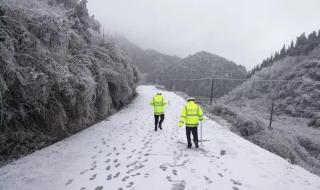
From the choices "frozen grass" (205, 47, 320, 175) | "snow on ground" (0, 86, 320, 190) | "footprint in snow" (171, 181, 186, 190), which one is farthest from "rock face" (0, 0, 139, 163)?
"frozen grass" (205, 47, 320, 175)

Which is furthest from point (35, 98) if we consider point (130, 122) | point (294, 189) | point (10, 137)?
point (294, 189)

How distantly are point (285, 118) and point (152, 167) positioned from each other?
57.5 ft

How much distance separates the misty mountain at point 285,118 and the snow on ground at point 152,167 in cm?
193

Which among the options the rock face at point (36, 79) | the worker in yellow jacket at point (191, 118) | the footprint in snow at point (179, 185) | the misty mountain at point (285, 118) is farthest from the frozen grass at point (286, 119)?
the rock face at point (36, 79)

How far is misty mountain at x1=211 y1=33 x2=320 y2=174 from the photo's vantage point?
796 cm

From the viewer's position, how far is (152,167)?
4.63 metres

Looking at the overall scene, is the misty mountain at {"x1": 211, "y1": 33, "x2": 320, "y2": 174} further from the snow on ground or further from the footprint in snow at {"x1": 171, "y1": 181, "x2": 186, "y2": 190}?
the footprint in snow at {"x1": 171, "y1": 181, "x2": 186, "y2": 190}

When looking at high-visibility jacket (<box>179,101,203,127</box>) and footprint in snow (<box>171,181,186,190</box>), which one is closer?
footprint in snow (<box>171,181,186,190</box>)

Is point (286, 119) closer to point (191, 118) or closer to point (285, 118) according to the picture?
point (285, 118)

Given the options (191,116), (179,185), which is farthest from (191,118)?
(179,185)

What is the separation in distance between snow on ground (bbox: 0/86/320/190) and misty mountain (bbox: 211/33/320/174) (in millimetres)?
1928

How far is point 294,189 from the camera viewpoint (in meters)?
3.91

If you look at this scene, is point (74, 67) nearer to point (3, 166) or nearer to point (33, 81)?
point (33, 81)

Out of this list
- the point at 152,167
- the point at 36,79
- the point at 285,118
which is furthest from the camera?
the point at 285,118
